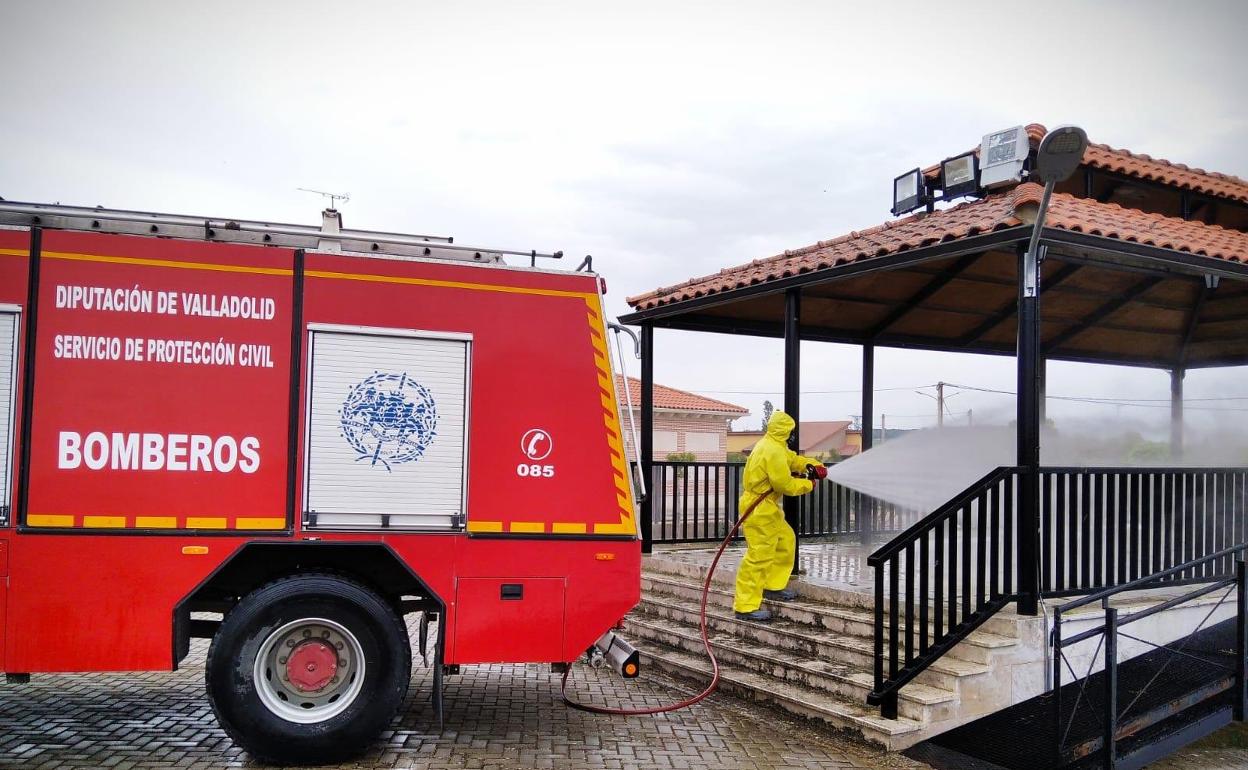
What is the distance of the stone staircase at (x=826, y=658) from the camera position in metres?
6.21

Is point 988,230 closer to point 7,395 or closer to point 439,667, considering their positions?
point 439,667

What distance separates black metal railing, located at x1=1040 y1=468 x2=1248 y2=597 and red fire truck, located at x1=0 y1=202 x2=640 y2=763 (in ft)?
11.0

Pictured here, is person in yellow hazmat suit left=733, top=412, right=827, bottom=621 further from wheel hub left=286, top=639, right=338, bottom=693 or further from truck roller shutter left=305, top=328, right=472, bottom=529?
wheel hub left=286, top=639, right=338, bottom=693

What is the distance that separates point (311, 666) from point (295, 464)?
1.25 metres

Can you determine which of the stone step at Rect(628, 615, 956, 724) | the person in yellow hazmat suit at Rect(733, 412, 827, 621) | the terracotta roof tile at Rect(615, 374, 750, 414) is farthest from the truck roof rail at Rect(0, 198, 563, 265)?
the terracotta roof tile at Rect(615, 374, 750, 414)

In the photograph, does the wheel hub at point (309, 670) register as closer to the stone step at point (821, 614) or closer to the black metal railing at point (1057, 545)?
the black metal railing at point (1057, 545)

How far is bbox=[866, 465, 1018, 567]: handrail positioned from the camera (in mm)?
6406

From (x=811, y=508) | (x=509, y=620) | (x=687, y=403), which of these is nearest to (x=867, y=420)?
(x=811, y=508)

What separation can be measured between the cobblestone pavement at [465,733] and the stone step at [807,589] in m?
1.33

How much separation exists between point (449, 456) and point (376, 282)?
122 cm

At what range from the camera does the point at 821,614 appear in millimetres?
7676

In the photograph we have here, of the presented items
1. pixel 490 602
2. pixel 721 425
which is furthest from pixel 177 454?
pixel 721 425

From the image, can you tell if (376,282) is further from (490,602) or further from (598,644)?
(598,644)

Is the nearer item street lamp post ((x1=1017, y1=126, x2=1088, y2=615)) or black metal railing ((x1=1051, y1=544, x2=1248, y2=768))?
black metal railing ((x1=1051, y1=544, x2=1248, y2=768))
